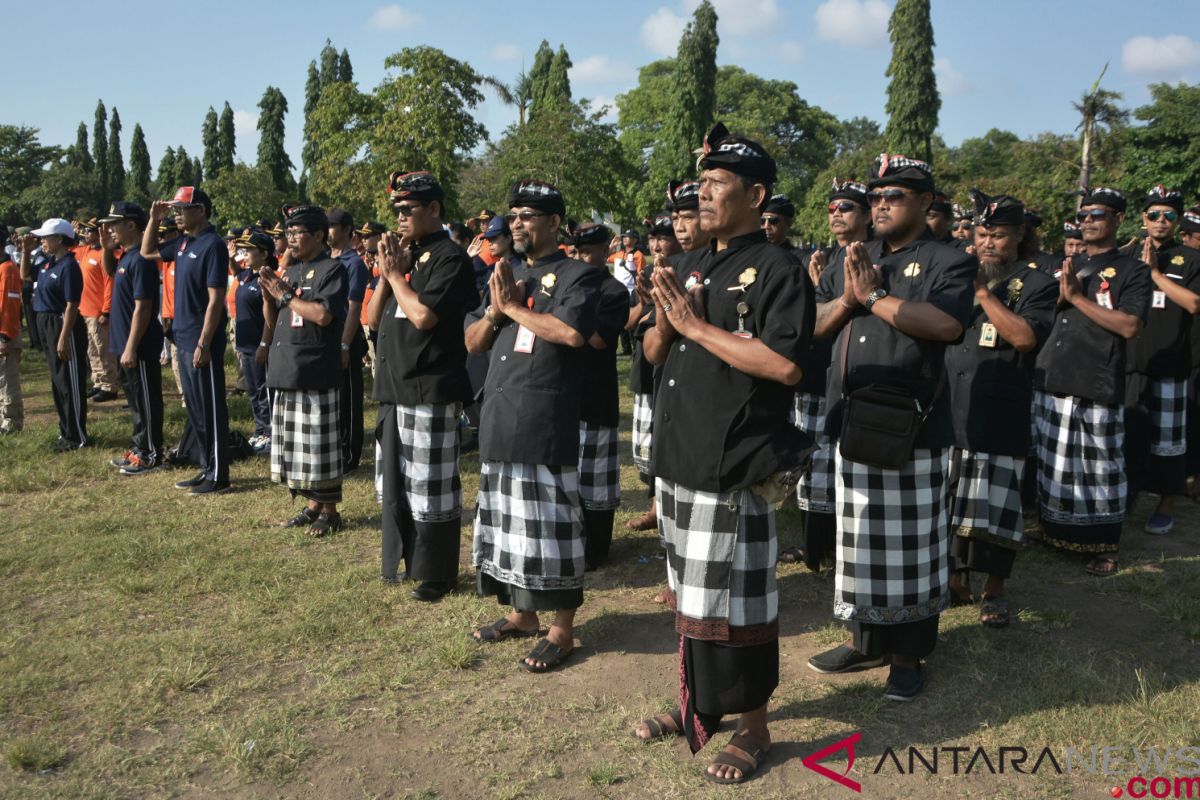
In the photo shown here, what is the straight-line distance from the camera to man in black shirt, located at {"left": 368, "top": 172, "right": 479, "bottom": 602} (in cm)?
495

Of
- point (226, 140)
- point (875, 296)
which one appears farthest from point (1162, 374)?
point (226, 140)

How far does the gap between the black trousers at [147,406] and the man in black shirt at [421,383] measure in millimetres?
4155

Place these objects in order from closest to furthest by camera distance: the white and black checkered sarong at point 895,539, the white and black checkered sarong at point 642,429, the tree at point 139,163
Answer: the white and black checkered sarong at point 895,539 < the white and black checkered sarong at point 642,429 < the tree at point 139,163

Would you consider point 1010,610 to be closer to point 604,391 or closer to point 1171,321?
point 604,391

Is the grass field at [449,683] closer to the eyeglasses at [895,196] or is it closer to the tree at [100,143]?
the eyeglasses at [895,196]

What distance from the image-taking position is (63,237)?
10117mm

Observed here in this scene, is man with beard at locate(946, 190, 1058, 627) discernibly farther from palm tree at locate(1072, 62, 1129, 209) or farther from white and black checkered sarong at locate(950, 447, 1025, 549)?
palm tree at locate(1072, 62, 1129, 209)

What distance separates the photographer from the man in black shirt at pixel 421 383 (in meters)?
4.95

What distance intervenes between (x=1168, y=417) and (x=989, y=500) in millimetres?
2930

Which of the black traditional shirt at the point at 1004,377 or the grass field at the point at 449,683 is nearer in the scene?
the grass field at the point at 449,683

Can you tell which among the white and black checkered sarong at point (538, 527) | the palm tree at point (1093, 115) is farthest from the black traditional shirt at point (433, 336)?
the palm tree at point (1093, 115)

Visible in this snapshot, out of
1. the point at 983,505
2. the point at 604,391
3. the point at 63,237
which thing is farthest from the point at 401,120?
the point at 983,505

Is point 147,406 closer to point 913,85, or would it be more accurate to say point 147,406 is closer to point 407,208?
point 407,208

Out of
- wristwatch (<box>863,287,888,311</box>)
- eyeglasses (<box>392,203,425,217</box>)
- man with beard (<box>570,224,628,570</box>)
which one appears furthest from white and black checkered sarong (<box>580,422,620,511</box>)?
wristwatch (<box>863,287,888,311</box>)
